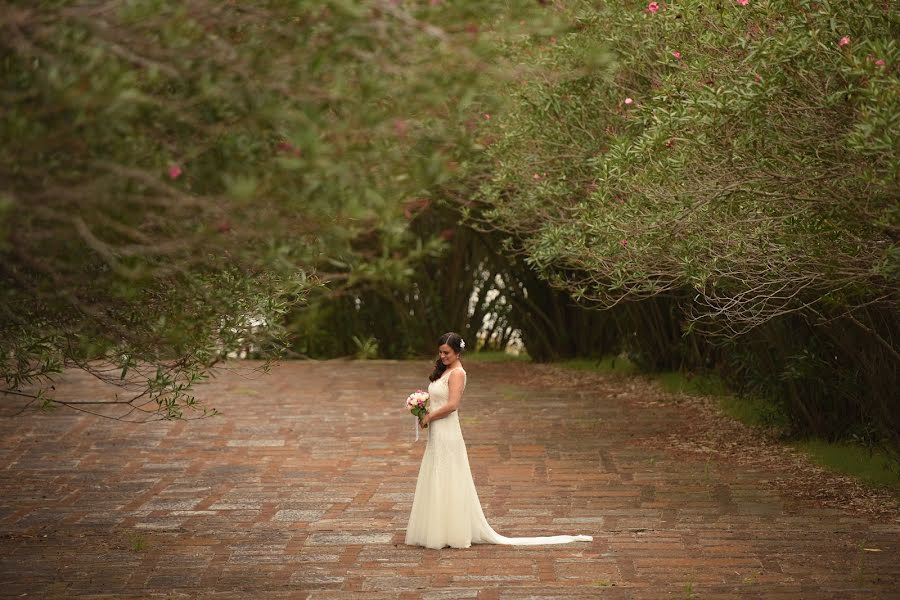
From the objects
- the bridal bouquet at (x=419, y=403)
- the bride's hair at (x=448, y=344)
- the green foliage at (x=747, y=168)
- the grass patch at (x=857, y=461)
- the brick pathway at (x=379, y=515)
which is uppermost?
the green foliage at (x=747, y=168)

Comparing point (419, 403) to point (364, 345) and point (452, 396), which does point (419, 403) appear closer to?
point (452, 396)

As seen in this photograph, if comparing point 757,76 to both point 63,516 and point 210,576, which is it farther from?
point 63,516

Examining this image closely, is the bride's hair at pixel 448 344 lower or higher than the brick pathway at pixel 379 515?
higher

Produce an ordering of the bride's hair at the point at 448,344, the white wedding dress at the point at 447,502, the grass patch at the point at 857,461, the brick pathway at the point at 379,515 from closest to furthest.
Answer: the brick pathway at the point at 379,515 < the white wedding dress at the point at 447,502 < the bride's hair at the point at 448,344 < the grass patch at the point at 857,461

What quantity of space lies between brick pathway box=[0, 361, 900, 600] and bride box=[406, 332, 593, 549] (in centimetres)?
15

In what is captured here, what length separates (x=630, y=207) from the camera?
9.63 metres

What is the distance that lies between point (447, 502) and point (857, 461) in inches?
171

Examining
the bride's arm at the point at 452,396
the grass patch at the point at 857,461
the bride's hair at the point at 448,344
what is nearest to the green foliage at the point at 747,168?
the grass patch at the point at 857,461

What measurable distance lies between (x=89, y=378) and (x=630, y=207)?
11097 mm

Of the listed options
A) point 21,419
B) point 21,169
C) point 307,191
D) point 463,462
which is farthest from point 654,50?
point 21,419

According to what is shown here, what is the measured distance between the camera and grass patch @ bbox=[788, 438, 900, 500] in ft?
34.7

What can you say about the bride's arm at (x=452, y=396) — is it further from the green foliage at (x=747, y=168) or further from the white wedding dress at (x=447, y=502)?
the green foliage at (x=747, y=168)

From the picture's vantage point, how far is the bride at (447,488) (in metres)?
8.93

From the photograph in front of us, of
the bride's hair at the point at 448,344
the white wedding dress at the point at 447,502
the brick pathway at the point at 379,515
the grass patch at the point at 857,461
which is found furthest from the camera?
the grass patch at the point at 857,461
